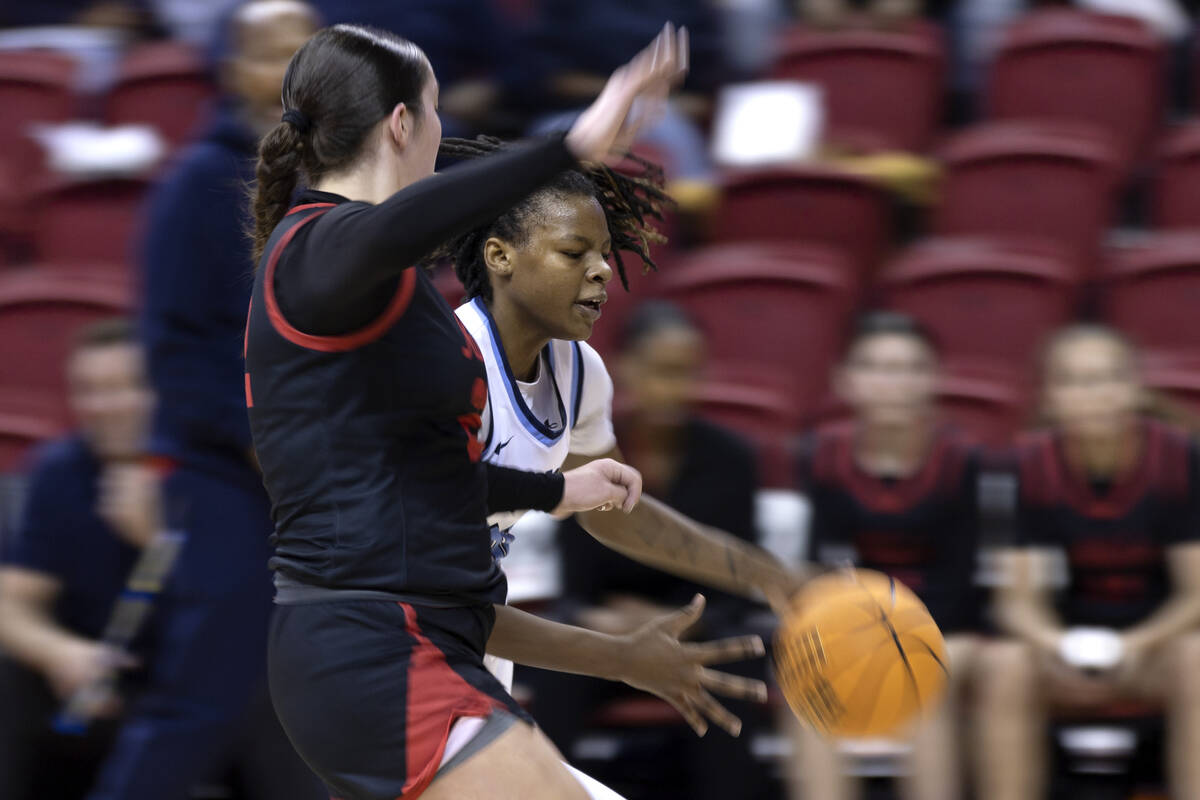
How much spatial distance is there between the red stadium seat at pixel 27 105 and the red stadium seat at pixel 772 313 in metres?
3.20

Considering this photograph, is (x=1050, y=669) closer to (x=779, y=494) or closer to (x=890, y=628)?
(x=779, y=494)

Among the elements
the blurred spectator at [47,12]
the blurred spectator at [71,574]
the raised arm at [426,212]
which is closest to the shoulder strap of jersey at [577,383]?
the raised arm at [426,212]

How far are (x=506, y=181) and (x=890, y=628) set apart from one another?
110 centimetres

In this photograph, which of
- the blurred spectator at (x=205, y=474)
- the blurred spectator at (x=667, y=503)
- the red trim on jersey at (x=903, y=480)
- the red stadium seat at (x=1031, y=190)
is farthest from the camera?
the red stadium seat at (x=1031, y=190)

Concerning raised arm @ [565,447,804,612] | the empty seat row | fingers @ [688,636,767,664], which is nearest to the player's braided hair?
raised arm @ [565,447,804,612]

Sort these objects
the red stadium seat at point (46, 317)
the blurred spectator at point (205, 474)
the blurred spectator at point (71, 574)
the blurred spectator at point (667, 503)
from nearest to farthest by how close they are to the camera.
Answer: the blurred spectator at point (205, 474) → the blurred spectator at point (71, 574) → the blurred spectator at point (667, 503) → the red stadium seat at point (46, 317)

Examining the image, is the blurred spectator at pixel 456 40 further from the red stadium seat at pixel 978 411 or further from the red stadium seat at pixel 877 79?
→ the red stadium seat at pixel 978 411

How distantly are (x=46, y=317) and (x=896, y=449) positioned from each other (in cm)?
311

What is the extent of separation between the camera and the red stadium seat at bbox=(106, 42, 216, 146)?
7016mm

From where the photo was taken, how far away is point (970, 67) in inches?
278

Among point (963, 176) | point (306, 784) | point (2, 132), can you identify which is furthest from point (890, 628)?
point (2, 132)

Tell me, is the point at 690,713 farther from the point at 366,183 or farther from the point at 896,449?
the point at 896,449

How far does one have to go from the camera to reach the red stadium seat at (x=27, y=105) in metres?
7.17

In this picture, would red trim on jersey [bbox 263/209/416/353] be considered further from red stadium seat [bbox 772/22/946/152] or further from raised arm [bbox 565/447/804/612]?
red stadium seat [bbox 772/22/946/152]
